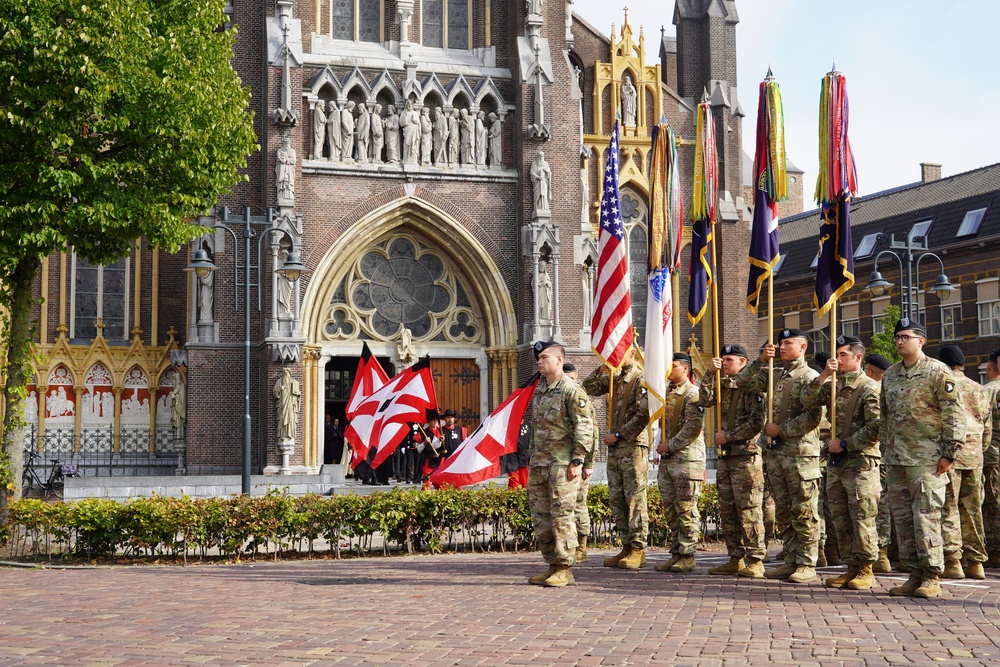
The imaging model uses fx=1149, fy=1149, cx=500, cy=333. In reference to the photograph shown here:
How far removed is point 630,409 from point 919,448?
326cm

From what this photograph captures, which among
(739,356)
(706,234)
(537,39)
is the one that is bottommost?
(739,356)

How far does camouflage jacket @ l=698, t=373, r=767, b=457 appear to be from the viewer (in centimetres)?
1048

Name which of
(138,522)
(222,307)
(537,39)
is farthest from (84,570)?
(537,39)

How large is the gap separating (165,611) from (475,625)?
241 cm

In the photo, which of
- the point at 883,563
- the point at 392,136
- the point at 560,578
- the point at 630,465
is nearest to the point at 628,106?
the point at 392,136

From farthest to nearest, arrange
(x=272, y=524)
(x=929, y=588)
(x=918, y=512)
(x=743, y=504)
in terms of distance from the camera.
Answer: (x=272, y=524), (x=743, y=504), (x=918, y=512), (x=929, y=588)

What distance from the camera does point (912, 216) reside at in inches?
1789

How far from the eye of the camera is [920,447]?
355 inches

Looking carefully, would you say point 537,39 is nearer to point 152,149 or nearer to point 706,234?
point 152,149

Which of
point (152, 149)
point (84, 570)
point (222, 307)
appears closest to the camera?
point (84, 570)

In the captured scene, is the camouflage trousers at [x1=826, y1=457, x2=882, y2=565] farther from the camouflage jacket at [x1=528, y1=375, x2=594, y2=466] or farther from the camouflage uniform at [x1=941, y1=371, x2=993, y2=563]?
the camouflage jacket at [x1=528, y1=375, x2=594, y2=466]

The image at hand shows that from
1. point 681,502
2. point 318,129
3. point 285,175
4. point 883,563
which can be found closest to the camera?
point 883,563

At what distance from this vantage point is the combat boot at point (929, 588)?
8.73m

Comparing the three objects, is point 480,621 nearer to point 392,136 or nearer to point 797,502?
point 797,502
